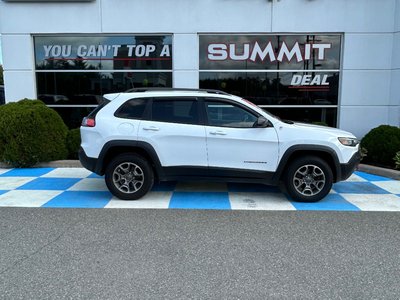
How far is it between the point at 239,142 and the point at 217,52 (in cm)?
522

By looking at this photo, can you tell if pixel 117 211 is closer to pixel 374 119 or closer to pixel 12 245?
pixel 12 245

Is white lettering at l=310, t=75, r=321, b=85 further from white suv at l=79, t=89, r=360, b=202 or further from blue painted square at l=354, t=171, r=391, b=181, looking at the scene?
white suv at l=79, t=89, r=360, b=202

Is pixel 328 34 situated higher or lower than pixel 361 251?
higher

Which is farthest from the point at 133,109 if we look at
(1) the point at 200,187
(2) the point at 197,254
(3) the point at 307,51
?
(3) the point at 307,51

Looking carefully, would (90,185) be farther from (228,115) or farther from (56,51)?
(56,51)

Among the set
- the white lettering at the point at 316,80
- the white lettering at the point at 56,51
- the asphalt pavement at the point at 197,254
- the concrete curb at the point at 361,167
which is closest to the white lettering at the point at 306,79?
the white lettering at the point at 316,80

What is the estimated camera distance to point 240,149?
226 inches

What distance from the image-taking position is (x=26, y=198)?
6.16m

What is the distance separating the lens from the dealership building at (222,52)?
9.88 m

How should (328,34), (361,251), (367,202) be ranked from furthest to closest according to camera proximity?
(328,34) < (367,202) < (361,251)

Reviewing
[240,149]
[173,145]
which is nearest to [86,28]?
[173,145]

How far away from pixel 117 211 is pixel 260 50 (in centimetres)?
677

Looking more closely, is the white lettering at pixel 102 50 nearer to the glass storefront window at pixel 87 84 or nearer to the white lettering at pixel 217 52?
the glass storefront window at pixel 87 84

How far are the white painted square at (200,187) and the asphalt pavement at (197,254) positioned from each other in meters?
1.22
